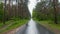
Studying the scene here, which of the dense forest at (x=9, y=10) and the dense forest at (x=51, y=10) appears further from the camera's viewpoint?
the dense forest at (x=51, y=10)

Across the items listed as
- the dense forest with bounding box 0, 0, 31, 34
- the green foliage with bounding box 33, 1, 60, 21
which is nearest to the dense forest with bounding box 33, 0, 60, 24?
the green foliage with bounding box 33, 1, 60, 21

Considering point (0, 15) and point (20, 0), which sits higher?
point (20, 0)

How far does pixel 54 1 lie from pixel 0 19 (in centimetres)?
1526

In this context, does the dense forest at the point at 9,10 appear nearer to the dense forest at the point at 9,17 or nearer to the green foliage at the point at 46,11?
the dense forest at the point at 9,17

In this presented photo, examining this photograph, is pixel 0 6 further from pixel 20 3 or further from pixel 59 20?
pixel 20 3

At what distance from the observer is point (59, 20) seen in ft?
143

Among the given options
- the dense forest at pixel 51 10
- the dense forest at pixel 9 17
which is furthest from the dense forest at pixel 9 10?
the dense forest at pixel 51 10

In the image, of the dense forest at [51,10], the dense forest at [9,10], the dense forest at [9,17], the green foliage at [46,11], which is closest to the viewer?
the dense forest at [9,17]

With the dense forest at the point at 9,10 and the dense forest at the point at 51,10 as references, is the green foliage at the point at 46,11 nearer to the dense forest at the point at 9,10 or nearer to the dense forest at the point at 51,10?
the dense forest at the point at 51,10

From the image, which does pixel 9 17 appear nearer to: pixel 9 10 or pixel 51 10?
pixel 9 10

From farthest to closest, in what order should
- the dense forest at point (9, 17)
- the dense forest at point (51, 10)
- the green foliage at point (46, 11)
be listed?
the green foliage at point (46, 11) → the dense forest at point (51, 10) → the dense forest at point (9, 17)

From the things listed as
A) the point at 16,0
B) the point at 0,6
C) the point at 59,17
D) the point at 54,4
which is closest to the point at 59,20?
the point at 59,17

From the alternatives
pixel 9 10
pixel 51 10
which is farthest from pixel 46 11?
pixel 9 10

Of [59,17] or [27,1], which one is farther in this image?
[27,1]
